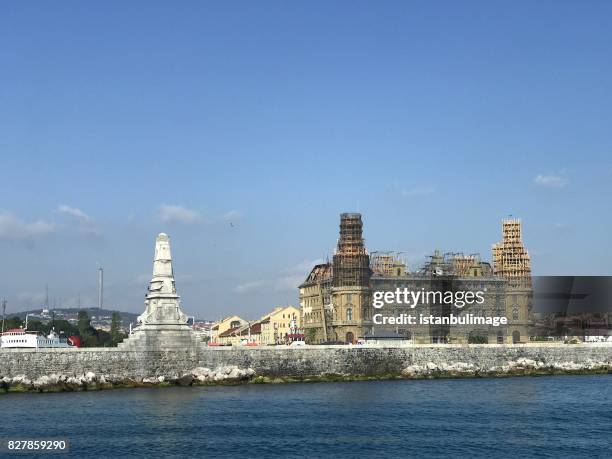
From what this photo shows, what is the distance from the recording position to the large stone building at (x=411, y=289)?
137375 mm

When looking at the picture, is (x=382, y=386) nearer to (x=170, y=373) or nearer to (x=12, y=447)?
(x=170, y=373)

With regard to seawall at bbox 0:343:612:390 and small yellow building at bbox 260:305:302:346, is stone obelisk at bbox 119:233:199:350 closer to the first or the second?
seawall at bbox 0:343:612:390

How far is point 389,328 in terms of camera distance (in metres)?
138

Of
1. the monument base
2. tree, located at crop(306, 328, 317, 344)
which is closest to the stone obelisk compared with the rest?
the monument base

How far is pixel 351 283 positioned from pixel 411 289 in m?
8.99

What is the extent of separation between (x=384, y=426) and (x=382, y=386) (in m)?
27.3

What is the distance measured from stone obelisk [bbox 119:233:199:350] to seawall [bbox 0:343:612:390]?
91 centimetres

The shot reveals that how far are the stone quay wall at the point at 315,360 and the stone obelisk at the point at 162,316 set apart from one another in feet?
3.01

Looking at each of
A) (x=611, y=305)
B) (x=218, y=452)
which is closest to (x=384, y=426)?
(x=218, y=452)

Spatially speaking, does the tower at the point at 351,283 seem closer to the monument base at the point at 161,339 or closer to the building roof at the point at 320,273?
the building roof at the point at 320,273

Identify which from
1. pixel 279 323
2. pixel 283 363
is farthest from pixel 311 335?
pixel 283 363

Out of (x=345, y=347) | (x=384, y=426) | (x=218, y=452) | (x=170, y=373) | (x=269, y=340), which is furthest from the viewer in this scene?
(x=269, y=340)

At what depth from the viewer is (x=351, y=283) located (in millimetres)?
141375

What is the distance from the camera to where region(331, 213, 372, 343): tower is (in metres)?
139
